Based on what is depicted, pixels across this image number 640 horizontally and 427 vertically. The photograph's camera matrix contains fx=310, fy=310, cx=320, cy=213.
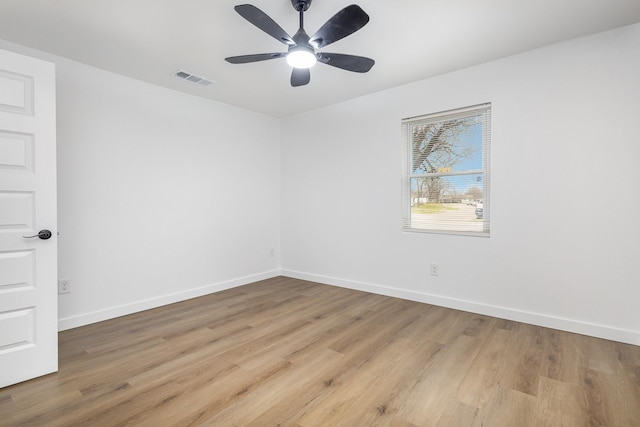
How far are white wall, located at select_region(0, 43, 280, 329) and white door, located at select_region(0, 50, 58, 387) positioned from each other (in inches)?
35.5

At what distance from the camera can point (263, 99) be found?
406 centimetres

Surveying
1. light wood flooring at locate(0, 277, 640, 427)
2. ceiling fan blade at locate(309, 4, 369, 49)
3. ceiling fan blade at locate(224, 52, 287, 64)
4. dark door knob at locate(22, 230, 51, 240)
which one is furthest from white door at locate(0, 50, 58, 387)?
ceiling fan blade at locate(309, 4, 369, 49)

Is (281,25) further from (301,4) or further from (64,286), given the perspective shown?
(64,286)

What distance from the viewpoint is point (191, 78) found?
11.0 ft

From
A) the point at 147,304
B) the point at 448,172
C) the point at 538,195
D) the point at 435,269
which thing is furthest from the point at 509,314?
the point at 147,304

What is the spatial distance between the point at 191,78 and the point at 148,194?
4.47 ft

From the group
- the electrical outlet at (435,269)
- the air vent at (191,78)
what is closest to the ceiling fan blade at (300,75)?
the air vent at (191,78)

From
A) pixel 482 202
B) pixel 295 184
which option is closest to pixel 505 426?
pixel 482 202

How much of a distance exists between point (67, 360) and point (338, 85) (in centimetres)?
357

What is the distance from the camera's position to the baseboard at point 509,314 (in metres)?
2.55

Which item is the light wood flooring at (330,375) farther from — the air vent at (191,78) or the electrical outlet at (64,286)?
the air vent at (191,78)

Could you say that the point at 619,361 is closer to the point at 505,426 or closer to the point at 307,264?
the point at 505,426

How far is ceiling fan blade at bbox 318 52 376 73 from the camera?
7.38 feet

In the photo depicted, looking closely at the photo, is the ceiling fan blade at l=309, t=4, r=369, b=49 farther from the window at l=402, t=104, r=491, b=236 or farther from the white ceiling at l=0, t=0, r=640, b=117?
the window at l=402, t=104, r=491, b=236
